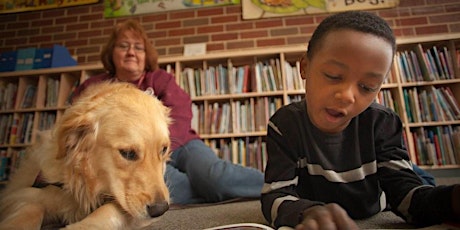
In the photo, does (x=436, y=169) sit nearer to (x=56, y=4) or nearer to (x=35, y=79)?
(x=35, y=79)

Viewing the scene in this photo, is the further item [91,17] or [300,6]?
[91,17]

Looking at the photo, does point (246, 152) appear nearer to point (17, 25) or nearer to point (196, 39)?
point (196, 39)

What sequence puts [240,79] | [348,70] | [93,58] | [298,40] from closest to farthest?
[348,70]
[240,79]
[298,40]
[93,58]

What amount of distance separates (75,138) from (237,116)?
6.24 ft

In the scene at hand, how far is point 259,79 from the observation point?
108 inches

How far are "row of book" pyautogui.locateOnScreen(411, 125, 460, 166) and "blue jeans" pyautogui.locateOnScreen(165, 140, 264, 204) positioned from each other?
175 centimetres

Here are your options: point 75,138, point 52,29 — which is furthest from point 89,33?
point 75,138

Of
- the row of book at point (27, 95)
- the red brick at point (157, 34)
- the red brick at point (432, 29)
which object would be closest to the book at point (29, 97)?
the row of book at point (27, 95)

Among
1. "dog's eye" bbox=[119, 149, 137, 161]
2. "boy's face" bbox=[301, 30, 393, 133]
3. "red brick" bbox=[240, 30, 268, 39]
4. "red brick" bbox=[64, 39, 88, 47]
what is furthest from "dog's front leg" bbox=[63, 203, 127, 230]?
"red brick" bbox=[64, 39, 88, 47]

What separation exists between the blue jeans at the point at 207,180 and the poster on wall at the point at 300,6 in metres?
2.04

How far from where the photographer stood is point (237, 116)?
2715 mm

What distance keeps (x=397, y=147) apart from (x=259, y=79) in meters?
1.94

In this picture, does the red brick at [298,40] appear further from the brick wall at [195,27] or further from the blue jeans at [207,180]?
the blue jeans at [207,180]

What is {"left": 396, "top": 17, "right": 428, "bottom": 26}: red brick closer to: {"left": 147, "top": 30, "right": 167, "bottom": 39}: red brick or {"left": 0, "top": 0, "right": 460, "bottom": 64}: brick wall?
{"left": 0, "top": 0, "right": 460, "bottom": 64}: brick wall
